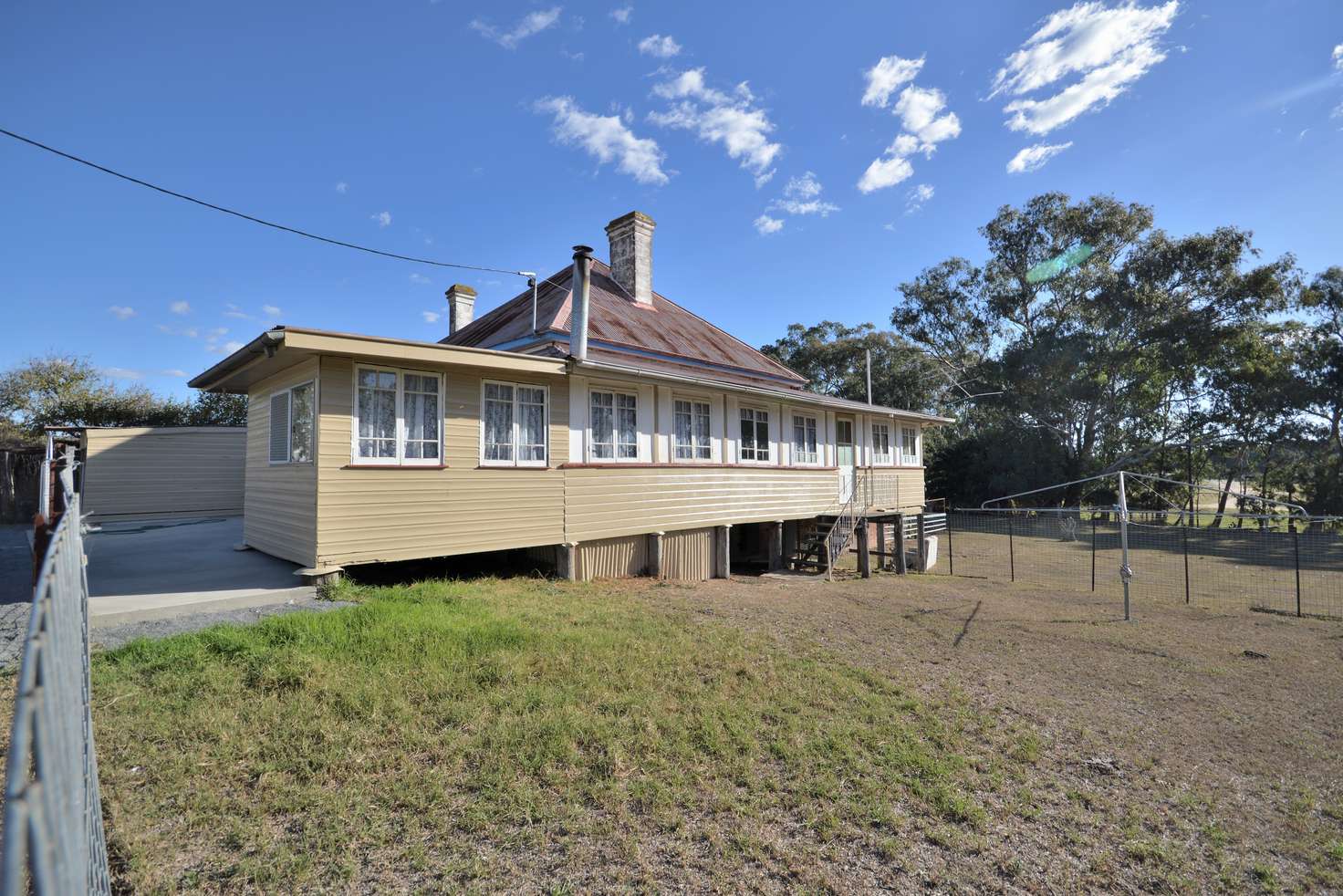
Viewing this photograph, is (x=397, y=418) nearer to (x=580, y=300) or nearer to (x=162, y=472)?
(x=580, y=300)

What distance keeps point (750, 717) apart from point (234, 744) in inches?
148

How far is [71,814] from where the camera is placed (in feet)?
4.56

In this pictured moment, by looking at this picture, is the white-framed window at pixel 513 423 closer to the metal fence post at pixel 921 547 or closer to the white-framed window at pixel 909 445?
the metal fence post at pixel 921 547

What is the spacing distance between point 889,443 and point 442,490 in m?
15.2

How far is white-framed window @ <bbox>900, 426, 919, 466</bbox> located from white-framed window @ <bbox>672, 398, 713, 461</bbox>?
1011 centimetres

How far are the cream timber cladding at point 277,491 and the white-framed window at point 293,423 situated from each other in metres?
0.10

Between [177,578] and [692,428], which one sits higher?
[692,428]

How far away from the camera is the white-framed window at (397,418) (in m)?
8.20

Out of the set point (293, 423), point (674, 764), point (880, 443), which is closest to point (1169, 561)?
point (880, 443)

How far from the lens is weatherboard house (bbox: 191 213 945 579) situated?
812cm

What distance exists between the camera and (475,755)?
A: 432 centimetres

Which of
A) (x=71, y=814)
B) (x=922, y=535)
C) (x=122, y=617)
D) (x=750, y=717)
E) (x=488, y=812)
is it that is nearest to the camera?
(x=71, y=814)

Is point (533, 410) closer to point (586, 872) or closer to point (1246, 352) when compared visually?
point (586, 872)

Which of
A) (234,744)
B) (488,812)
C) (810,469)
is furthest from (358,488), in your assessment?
(810,469)
